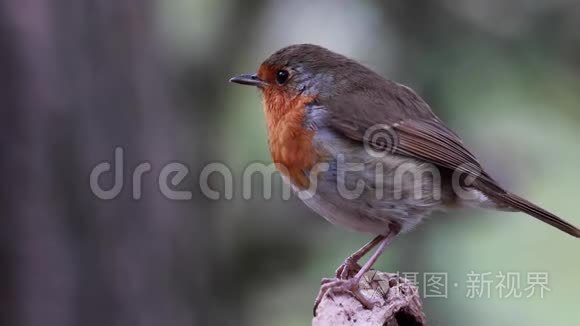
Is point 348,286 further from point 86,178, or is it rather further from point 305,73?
point 86,178

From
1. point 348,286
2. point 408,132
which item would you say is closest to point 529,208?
point 408,132

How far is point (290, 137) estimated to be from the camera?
12.3 feet

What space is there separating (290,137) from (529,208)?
110cm

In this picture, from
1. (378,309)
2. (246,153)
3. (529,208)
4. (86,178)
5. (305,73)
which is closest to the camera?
(378,309)

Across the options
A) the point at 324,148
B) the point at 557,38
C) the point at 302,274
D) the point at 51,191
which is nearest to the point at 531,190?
the point at 557,38

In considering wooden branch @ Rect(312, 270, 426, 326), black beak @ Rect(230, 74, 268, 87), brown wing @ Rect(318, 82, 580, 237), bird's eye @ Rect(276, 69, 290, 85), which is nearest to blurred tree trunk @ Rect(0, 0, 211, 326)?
black beak @ Rect(230, 74, 268, 87)

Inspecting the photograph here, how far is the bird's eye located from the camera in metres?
4.10

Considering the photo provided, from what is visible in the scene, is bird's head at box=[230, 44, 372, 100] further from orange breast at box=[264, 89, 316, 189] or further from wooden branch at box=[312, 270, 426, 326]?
wooden branch at box=[312, 270, 426, 326]

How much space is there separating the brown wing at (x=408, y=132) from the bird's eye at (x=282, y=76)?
272 mm

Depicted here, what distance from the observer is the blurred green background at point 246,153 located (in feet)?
14.7

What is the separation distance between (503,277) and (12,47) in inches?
110

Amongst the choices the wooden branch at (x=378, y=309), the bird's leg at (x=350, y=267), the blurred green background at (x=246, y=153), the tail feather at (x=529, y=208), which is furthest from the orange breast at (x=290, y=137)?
the blurred green background at (x=246, y=153)

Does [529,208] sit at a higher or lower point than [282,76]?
lower

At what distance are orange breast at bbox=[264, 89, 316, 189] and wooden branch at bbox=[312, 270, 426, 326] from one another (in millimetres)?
650
